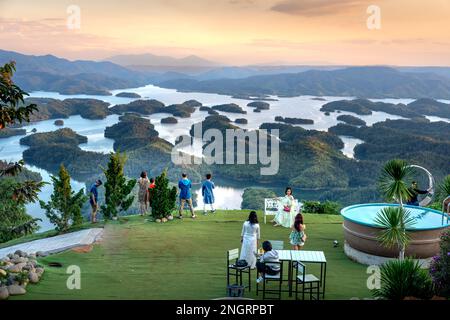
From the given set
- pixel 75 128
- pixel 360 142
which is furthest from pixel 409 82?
pixel 75 128

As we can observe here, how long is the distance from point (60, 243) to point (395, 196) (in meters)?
7.05

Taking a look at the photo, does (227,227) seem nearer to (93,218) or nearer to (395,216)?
(93,218)

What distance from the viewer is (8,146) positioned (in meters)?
95.9

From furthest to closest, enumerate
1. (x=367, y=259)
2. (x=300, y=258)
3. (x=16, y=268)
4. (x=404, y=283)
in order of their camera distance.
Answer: (x=367, y=259)
(x=16, y=268)
(x=300, y=258)
(x=404, y=283)

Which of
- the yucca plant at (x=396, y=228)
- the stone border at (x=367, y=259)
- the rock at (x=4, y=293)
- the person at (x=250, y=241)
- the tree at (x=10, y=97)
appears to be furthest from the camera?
the stone border at (x=367, y=259)

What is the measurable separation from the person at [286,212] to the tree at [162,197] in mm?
2728

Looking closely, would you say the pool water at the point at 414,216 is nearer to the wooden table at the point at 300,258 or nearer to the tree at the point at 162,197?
the wooden table at the point at 300,258

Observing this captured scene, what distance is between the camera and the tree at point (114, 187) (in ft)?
40.4

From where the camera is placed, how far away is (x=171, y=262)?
360 inches

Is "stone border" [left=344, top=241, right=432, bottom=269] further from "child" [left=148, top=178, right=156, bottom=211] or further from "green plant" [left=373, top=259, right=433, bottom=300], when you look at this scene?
"child" [left=148, top=178, right=156, bottom=211]

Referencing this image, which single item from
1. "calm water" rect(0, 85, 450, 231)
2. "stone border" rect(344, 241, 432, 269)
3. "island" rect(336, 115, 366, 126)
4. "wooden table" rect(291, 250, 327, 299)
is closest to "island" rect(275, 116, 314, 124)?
"calm water" rect(0, 85, 450, 231)

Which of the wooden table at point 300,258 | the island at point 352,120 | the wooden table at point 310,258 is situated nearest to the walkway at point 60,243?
the wooden table at point 300,258

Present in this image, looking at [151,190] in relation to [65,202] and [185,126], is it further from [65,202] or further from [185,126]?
[185,126]

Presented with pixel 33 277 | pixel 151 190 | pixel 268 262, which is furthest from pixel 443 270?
pixel 151 190
